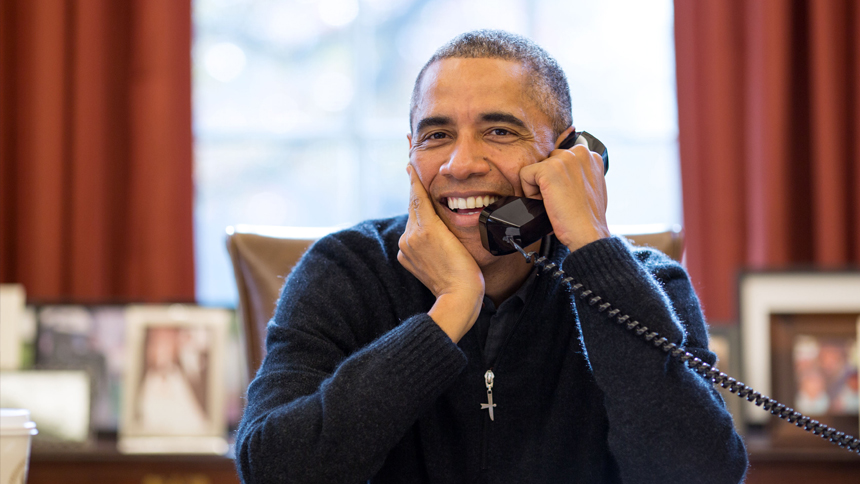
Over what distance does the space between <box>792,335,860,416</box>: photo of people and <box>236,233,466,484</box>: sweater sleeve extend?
131cm

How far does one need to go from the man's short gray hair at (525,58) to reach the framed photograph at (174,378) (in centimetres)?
103

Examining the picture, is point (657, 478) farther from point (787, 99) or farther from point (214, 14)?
point (214, 14)

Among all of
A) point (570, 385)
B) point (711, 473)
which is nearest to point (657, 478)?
point (711, 473)

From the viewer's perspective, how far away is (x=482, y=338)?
138cm

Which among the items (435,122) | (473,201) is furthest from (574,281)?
(435,122)

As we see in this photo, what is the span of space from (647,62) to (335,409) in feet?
6.67

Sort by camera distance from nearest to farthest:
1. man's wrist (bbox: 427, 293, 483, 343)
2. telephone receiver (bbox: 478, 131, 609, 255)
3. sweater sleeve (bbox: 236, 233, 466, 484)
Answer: sweater sleeve (bbox: 236, 233, 466, 484)
man's wrist (bbox: 427, 293, 483, 343)
telephone receiver (bbox: 478, 131, 609, 255)

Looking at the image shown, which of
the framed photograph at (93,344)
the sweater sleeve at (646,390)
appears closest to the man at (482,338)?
the sweater sleeve at (646,390)

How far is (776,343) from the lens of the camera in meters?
2.06

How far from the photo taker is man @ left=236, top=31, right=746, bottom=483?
108cm

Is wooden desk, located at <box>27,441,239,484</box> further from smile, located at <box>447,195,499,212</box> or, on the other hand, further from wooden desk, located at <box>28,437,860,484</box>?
smile, located at <box>447,195,499,212</box>

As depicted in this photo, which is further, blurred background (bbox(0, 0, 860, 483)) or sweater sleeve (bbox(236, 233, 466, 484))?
blurred background (bbox(0, 0, 860, 483))

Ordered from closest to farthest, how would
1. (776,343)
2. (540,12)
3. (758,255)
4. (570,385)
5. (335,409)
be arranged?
(335,409) → (570,385) → (776,343) → (758,255) → (540,12)

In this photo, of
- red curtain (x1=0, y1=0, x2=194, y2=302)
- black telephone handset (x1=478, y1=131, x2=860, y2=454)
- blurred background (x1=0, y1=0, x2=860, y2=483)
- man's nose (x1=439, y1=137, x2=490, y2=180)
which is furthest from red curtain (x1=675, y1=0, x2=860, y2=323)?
red curtain (x1=0, y1=0, x2=194, y2=302)
